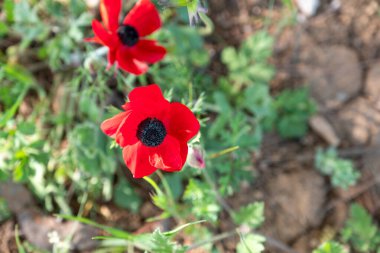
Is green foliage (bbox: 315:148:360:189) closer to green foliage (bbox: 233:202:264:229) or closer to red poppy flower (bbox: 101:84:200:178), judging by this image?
green foliage (bbox: 233:202:264:229)

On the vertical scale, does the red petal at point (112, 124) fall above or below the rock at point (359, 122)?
above

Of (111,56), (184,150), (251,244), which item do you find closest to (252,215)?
(251,244)

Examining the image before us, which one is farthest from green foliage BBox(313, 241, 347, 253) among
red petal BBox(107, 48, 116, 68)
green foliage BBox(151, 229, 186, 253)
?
red petal BBox(107, 48, 116, 68)

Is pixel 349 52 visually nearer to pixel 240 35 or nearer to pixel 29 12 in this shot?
pixel 240 35

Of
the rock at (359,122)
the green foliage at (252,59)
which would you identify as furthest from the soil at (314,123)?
the green foliage at (252,59)

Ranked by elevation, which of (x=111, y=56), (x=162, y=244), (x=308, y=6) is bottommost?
(x=162, y=244)

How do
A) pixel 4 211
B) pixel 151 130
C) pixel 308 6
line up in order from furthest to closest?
pixel 308 6 → pixel 4 211 → pixel 151 130

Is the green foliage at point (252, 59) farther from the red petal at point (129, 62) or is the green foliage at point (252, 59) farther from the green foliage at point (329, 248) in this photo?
the green foliage at point (329, 248)

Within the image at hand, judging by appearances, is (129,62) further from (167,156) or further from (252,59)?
(252,59)
